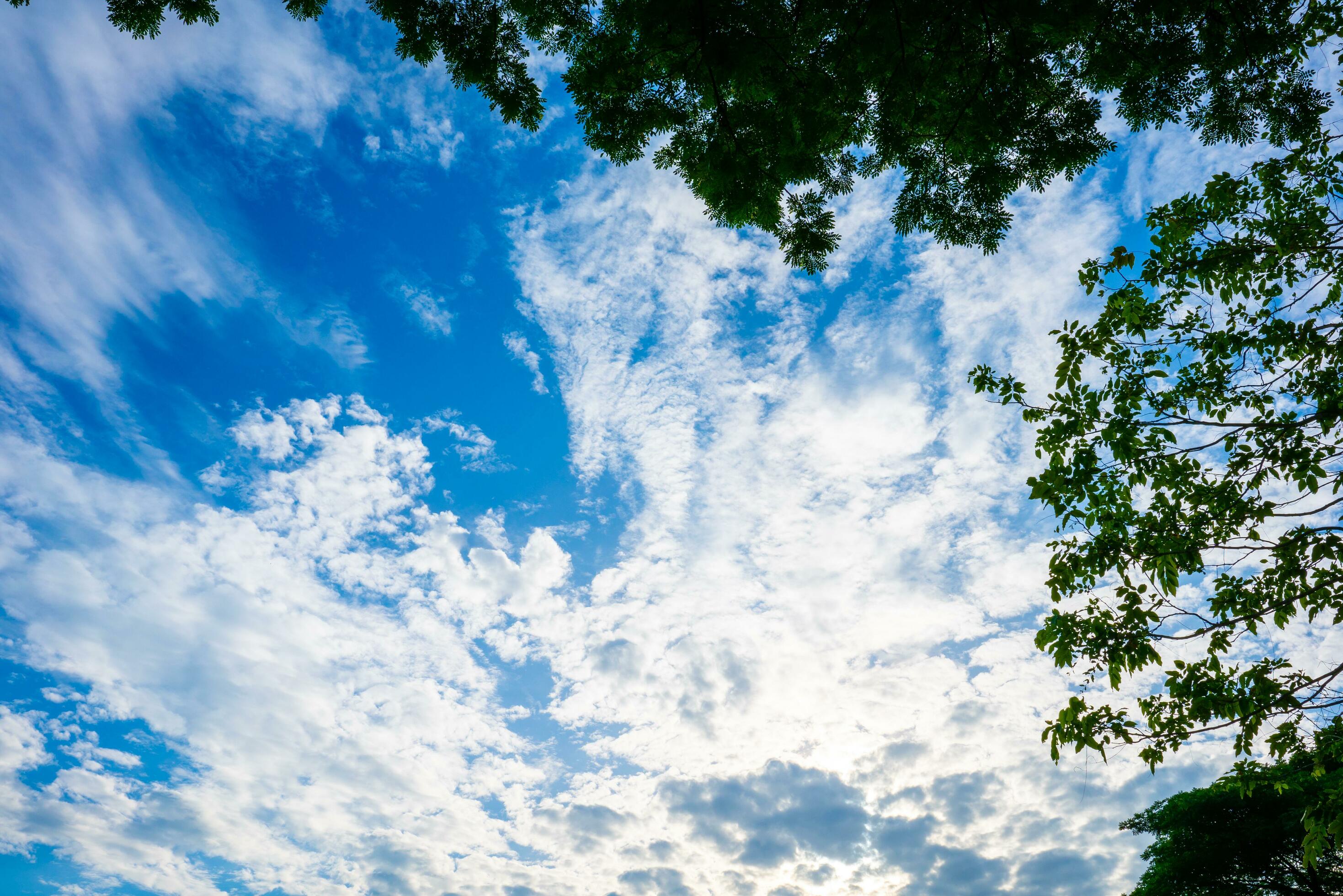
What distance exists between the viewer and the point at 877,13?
214 inches

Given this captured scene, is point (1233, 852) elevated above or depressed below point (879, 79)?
below

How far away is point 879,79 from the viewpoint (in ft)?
19.9

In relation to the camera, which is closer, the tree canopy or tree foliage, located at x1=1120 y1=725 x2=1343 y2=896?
the tree canopy

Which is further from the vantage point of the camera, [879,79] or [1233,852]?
[1233,852]

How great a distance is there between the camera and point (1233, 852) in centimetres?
2195

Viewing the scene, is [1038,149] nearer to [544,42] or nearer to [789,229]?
[789,229]

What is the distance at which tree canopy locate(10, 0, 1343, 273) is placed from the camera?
221 inches

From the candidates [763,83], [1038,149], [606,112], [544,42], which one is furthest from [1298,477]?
[544,42]

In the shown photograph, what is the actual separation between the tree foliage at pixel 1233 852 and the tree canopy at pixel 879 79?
22.1m

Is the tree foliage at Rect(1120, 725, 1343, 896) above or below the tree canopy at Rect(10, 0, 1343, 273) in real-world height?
below

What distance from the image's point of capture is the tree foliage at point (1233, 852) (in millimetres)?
20891

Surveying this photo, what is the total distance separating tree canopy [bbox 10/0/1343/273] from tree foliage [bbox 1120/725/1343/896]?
72.4ft

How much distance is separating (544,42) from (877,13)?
327 centimetres

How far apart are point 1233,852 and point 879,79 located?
94.4ft
